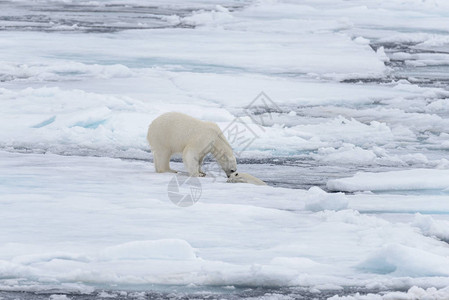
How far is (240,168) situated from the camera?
667cm

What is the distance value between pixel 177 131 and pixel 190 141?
127mm

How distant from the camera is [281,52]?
1421 cm

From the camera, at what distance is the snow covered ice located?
3641 mm

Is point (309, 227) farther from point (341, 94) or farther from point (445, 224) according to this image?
point (341, 94)

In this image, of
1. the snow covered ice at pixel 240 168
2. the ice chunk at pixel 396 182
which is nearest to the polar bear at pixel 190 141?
the snow covered ice at pixel 240 168

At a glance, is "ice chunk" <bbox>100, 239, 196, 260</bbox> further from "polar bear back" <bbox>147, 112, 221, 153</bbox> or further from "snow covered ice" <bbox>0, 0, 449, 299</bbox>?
"polar bear back" <bbox>147, 112, 221, 153</bbox>

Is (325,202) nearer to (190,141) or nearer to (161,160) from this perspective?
(190,141)

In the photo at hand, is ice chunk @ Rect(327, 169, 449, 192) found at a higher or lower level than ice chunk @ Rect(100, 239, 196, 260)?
lower

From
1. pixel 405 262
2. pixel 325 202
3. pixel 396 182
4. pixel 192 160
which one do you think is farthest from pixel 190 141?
pixel 405 262

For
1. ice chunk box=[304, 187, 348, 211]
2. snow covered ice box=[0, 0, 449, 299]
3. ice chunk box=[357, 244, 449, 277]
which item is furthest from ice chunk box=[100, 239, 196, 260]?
ice chunk box=[304, 187, 348, 211]

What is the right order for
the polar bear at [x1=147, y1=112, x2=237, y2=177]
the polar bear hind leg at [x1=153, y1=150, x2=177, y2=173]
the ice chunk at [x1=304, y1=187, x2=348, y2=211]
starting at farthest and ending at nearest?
the polar bear hind leg at [x1=153, y1=150, x2=177, y2=173] < the polar bear at [x1=147, y1=112, x2=237, y2=177] < the ice chunk at [x1=304, y1=187, x2=348, y2=211]

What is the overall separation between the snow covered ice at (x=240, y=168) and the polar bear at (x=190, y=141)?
16 centimetres

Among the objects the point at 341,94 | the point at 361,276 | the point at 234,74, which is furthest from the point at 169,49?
the point at 361,276

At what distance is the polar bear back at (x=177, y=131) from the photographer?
18.9 feet
